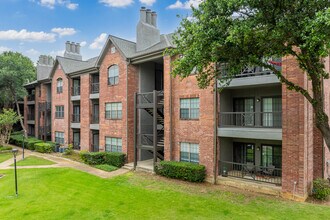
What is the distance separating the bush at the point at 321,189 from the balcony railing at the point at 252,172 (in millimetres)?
1737

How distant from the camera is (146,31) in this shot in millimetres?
22078

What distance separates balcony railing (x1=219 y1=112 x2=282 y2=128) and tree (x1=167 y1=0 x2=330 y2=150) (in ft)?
17.4

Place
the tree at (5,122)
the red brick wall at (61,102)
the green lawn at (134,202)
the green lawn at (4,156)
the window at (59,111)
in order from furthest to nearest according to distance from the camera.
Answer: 1. the tree at (5,122)
2. the window at (59,111)
3. the red brick wall at (61,102)
4. the green lawn at (4,156)
5. the green lawn at (134,202)

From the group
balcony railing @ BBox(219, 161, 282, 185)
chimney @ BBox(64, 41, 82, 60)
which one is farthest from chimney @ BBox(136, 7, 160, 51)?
chimney @ BBox(64, 41, 82, 60)

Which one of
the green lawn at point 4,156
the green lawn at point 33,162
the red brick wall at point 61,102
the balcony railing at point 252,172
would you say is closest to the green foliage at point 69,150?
the red brick wall at point 61,102

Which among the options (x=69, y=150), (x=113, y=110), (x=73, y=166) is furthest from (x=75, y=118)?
(x=73, y=166)

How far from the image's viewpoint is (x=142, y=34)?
71.8 feet

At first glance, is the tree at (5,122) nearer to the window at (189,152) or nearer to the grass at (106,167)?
the grass at (106,167)

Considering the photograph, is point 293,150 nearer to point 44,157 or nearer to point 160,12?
point 160,12

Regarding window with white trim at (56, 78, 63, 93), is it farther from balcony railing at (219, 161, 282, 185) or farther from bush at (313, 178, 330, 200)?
bush at (313, 178, 330, 200)

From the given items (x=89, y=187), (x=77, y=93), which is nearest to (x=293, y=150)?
(x=89, y=187)

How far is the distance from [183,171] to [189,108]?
4.29 metres

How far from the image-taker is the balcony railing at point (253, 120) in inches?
568

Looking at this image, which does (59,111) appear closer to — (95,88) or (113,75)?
(95,88)
